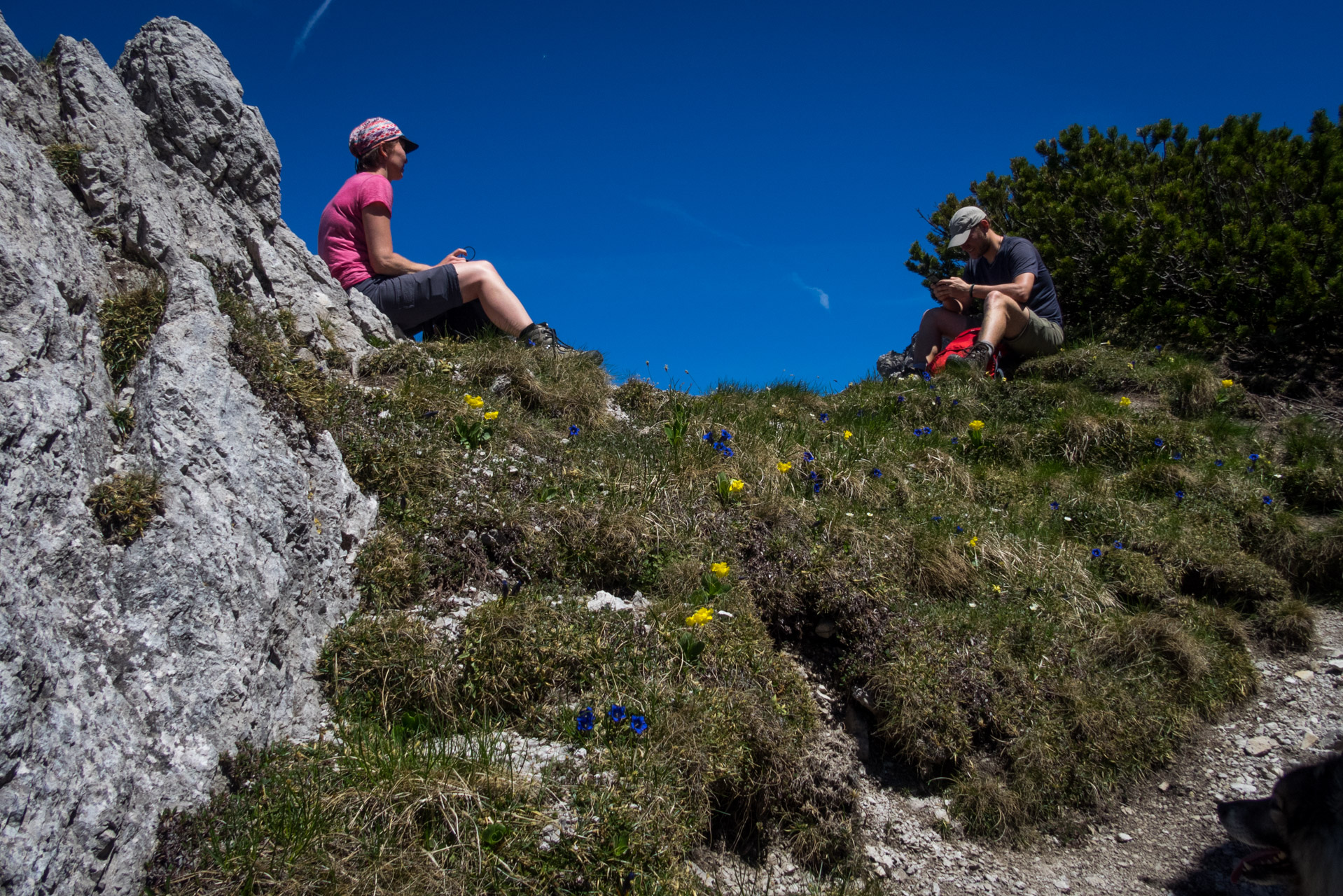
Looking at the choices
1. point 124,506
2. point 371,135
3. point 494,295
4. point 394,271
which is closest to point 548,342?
point 494,295

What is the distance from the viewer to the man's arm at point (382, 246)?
7.77 m

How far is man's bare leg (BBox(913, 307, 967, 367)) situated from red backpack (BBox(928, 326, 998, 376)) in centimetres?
21

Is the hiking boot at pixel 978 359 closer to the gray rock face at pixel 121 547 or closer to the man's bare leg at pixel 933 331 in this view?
the man's bare leg at pixel 933 331

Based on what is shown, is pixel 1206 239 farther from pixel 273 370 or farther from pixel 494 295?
pixel 273 370

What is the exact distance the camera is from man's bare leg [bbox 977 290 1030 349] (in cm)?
909

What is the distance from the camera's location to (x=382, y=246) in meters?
7.86

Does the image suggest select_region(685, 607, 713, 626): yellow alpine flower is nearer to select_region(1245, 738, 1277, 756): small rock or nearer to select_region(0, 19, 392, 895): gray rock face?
select_region(0, 19, 392, 895): gray rock face

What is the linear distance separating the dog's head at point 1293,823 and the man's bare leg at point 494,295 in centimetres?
625

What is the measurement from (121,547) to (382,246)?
5.16 meters

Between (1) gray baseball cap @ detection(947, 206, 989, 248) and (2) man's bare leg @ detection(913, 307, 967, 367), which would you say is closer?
(1) gray baseball cap @ detection(947, 206, 989, 248)

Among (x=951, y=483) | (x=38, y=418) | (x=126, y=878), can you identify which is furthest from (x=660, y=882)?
(x=951, y=483)

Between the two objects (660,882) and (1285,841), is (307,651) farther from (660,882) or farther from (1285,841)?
(1285,841)

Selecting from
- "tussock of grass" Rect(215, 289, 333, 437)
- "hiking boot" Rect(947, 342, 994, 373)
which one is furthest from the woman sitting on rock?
"hiking boot" Rect(947, 342, 994, 373)

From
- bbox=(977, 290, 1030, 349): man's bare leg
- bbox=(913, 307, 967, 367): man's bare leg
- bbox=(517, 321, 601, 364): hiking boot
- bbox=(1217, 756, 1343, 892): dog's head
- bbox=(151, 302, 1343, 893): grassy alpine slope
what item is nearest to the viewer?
bbox=(1217, 756, 1343, 892): dog's head
